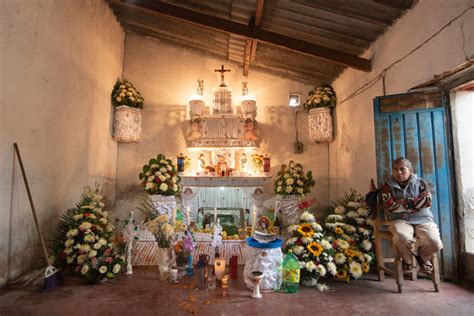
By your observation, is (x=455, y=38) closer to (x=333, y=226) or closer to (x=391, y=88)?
(x=391, y=88)

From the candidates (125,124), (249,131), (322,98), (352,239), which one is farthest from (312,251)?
(125,124)

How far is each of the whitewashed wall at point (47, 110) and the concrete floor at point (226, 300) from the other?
906 millimetres

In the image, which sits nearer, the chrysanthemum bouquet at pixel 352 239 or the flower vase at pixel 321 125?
the chrysanthemum bouquet at pixel 352 239

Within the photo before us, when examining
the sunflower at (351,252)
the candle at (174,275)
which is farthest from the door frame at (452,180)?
the candle at (174,275)

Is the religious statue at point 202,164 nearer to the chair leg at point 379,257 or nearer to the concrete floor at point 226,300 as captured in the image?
the concrete floor at point 226,300

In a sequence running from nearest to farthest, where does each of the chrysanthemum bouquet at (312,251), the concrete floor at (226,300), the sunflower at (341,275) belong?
1. the concrete floor at (226,300)
2. the chrysanthemum bouquet at (312,251)
3. the sunflower at (341,275)

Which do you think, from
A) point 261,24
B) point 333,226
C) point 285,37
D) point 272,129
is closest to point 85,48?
point 261,24

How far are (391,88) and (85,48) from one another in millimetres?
5552

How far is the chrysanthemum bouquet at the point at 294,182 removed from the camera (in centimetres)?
571

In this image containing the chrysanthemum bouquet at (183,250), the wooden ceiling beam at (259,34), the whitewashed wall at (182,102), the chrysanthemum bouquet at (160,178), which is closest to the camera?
the chrysanthemum bouquet at (183,250)

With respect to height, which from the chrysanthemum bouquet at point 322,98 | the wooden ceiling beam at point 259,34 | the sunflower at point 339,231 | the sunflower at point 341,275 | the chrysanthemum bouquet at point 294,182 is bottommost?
the sunflower at point 341,275

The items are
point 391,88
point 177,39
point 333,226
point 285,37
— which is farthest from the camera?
point 177,39

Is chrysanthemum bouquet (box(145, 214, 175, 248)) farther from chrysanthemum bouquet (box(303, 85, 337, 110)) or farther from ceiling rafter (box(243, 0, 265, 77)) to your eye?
chrysanthemum bouquet (box(303, 85, 337, 110))

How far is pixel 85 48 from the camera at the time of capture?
526 centimetres
